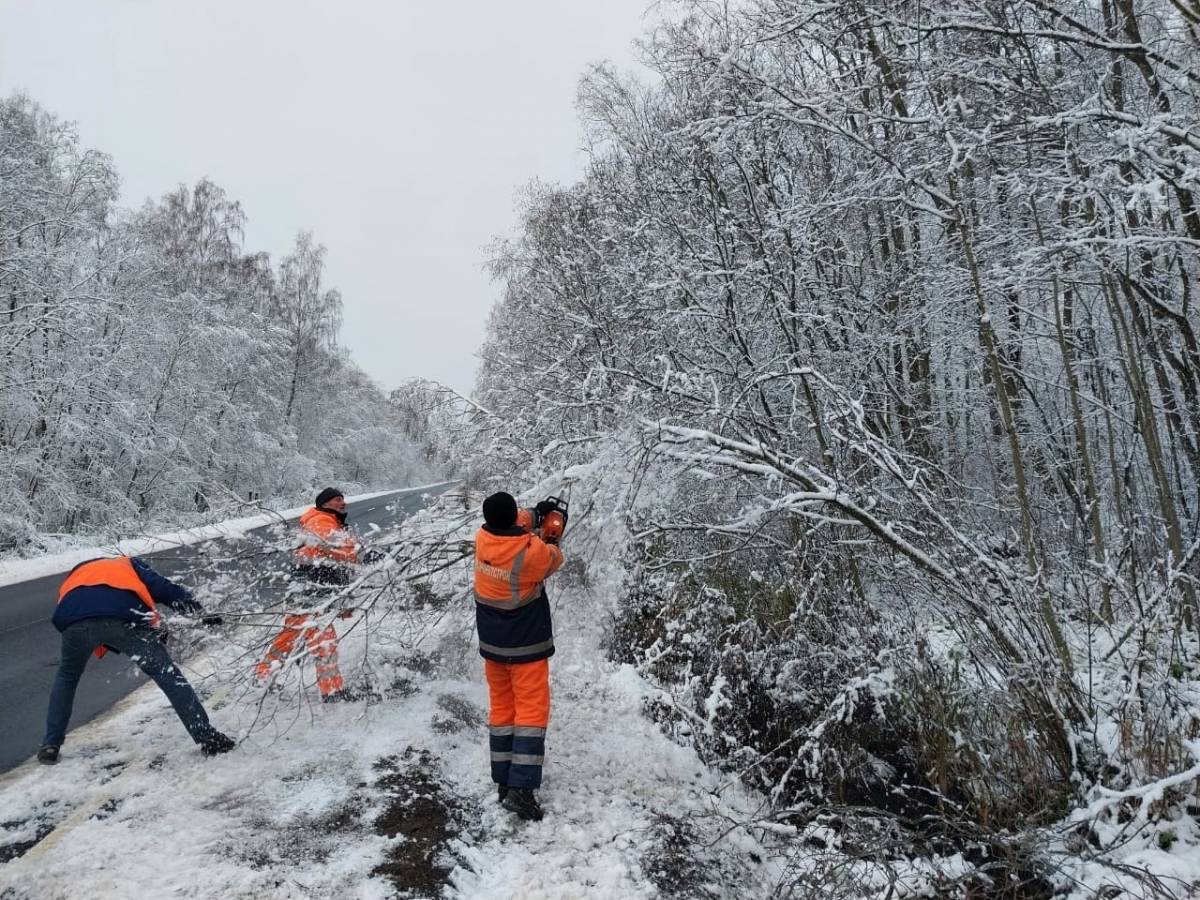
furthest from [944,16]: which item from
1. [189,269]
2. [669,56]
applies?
[189,269]

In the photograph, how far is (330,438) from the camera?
3516 centimetres

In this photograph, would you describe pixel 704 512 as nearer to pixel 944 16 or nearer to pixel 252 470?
pixel 944 16

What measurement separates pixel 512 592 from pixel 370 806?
50.0 inches

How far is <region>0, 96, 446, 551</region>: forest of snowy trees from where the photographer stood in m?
14.2

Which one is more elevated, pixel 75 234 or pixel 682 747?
pixel 75 234

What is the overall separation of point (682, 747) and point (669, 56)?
5792 mm

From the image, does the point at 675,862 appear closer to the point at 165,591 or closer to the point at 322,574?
the point at 322,574

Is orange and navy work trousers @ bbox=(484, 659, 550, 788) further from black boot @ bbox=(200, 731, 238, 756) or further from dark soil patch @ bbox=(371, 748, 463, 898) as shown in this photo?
black boot @ bbox=(200, 731, 238, 756)

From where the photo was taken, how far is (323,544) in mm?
4590

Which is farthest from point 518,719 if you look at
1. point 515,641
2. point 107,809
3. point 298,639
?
→ point 107,809

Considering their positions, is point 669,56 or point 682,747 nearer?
point 682,747

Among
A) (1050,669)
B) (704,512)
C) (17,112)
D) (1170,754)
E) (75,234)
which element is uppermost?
(17,112)

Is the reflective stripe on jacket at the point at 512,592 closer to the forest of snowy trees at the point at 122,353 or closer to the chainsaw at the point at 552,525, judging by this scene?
the chainsaw at the point at 552,525

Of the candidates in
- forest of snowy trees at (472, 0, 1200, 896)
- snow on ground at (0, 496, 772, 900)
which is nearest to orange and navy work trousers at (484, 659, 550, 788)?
snow on ground at (0, 496, 772, 900)
